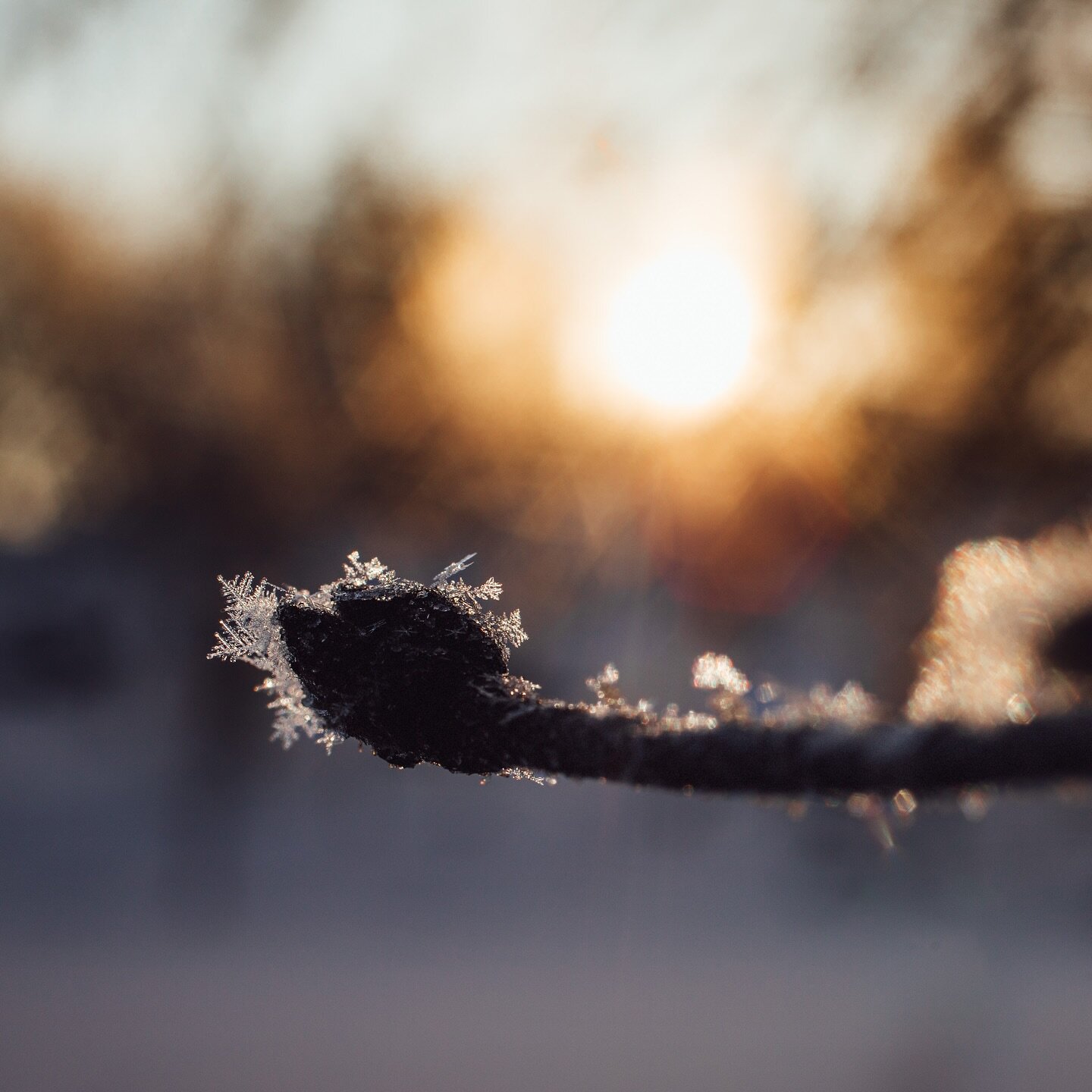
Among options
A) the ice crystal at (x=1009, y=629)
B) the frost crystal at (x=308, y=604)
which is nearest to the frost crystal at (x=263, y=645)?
the frost crystal at (x=308, y=604)

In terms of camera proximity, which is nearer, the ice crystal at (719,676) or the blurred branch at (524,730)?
the blurred branch at (524,730)

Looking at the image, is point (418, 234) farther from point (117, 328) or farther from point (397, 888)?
point (397, 888)

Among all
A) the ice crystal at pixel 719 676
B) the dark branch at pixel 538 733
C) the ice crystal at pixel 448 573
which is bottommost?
the dark branch at pixel 538 733

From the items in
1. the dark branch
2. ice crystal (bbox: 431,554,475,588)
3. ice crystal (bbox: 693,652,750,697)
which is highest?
ice crystal (bbox: 431,554,475,588)

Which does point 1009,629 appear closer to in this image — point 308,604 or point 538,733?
point 538,733

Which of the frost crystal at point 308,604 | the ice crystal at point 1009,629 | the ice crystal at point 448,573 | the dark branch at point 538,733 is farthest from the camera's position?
the ice crystal at point 448,573

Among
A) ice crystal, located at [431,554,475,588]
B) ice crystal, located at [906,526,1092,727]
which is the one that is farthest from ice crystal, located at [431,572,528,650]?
ice crystal, located at [906,526,1092,727]

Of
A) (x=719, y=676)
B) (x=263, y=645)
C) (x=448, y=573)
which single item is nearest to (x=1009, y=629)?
(x=719, y=676)

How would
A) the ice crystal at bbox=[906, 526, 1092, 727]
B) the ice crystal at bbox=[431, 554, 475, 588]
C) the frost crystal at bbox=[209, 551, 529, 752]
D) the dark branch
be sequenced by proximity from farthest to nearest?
the ice crystal at bbox=[431, 554, 475, 588] → the frost crystal at bbox=[209, 551, 529, 752] → the ice crystal at bbox=[906, 526, 1092, 727] → the dark branch

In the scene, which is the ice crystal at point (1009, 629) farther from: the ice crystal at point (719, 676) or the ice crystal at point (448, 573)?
the ice crystal at point (448, 573)

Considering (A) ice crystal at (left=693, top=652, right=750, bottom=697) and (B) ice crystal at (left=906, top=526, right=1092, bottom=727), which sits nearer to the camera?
(B) ice crystal at (left=906, top=526, right=1092, bottom=727)

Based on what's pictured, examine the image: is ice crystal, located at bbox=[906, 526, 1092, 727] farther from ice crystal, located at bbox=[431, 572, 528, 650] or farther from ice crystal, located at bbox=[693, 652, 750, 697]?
ice crystal, located at bbox=[431, 572, 528, 650]
